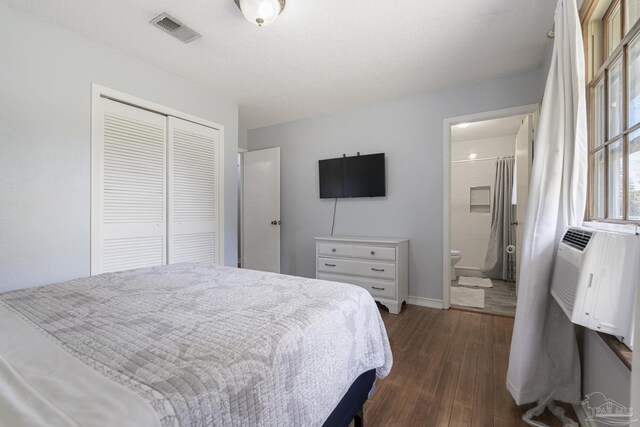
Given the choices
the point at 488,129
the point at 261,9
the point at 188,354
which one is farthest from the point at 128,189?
the point at 488,129

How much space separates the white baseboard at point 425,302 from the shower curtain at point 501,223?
2006 millimetres

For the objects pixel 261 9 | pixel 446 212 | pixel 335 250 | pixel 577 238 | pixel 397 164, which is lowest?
pixel 335 250

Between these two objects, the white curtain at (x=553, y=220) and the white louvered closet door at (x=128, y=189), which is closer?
A: the white curtain at (x=553, y=220)

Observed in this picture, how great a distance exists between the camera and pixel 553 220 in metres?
1.41

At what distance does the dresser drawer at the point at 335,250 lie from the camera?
127 inches

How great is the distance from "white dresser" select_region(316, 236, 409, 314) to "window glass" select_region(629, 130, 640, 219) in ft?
6.12

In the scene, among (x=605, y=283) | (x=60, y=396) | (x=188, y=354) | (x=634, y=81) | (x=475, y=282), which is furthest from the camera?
(x=475, y=282)

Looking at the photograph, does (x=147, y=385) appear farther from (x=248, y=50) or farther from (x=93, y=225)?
(x=248, y=50)

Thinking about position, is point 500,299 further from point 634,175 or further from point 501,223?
point 634,175

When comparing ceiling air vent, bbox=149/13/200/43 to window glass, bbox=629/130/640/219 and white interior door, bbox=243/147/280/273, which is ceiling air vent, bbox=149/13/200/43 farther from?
window glass, bbox=629/130/640/219

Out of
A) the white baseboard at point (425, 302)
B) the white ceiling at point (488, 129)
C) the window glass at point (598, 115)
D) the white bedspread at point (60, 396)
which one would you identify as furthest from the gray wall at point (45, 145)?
the white ceiling at point (488, 129)

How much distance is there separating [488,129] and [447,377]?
385 centimetres

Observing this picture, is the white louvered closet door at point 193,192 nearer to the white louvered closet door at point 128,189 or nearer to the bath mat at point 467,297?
the white louvered closet door at point 128,189

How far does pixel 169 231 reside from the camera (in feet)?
9.23
